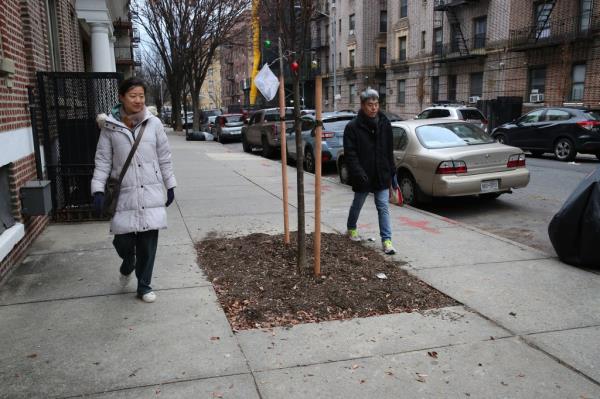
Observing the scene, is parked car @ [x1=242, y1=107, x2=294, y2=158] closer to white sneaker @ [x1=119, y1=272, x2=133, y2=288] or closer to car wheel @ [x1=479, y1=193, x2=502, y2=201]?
car wheel @ [x1=479, y1=193, x2=502, y2=201]

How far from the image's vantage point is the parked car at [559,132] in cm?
1582

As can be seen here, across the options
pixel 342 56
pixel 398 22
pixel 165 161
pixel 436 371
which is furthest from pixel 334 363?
pixel 342 56

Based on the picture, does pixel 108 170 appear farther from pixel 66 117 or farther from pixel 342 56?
pixel 342 56

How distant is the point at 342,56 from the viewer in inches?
1991

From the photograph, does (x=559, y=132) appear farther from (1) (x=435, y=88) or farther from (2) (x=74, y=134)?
(1) (x=435, y=88)

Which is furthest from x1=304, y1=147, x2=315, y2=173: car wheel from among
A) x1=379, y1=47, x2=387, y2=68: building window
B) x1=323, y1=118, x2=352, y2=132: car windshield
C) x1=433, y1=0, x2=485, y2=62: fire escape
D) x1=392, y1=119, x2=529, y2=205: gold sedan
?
x1=379, y1=47, x2=387, y2=68: building window

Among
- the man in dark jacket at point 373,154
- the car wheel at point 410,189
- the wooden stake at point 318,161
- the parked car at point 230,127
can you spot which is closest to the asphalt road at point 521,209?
the car wheel at point 410,189

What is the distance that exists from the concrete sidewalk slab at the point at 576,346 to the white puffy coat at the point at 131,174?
2.97m

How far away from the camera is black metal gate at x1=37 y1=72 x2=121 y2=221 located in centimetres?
739

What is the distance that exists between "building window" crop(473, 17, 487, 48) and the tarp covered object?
2902 cm

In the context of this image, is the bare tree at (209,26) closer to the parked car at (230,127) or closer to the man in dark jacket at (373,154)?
the parked car at (230,127)

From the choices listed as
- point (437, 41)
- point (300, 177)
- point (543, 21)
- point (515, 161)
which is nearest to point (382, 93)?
point (437, 41)

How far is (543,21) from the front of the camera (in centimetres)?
2655

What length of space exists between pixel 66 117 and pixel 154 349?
488 centimetres
